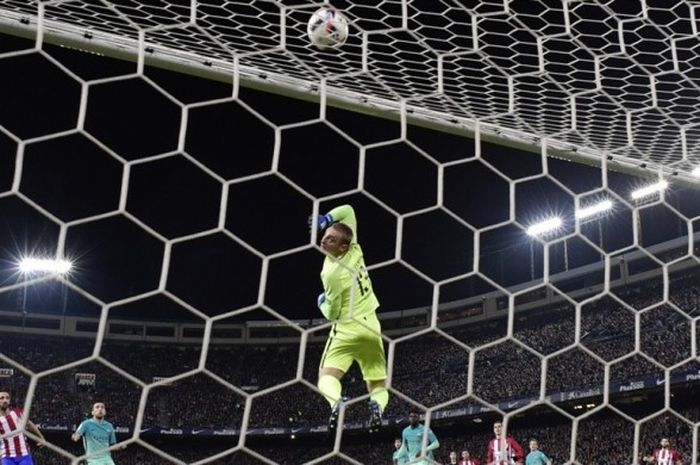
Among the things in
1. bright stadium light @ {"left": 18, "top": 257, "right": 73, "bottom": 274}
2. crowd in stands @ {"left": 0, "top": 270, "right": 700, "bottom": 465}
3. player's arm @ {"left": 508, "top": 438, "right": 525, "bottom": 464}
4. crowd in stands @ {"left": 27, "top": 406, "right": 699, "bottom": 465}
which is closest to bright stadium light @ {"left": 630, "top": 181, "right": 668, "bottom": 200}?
bright stadium light @ {"left": 18, "top": 257, "right": 73, "bottom": 274}

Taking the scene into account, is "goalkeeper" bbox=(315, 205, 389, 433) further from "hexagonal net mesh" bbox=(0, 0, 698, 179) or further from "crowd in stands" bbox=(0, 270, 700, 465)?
"crowd in stands" bbox=(0, 270, 700, 465)

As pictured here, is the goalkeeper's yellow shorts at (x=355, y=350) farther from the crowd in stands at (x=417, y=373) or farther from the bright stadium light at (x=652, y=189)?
the crowd in stands at (x=417, y=373)

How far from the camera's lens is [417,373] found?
17.0 metres

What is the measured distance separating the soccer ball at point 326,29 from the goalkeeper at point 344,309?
0.53m

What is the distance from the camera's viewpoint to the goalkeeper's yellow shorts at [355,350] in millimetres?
2246

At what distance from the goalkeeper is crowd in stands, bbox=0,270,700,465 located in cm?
1062

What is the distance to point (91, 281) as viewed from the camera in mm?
19297

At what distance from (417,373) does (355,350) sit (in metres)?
15.1

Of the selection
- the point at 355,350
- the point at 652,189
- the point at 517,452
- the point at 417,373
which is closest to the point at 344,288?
the point at 355,350

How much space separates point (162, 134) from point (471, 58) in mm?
11605

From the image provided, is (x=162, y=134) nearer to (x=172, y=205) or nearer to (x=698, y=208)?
(x=172, y=205)

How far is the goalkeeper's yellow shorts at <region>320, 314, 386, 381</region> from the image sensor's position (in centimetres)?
225

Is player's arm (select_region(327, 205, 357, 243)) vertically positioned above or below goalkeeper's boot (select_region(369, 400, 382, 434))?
above

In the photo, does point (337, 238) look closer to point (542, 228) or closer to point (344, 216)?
point (344, 216)
